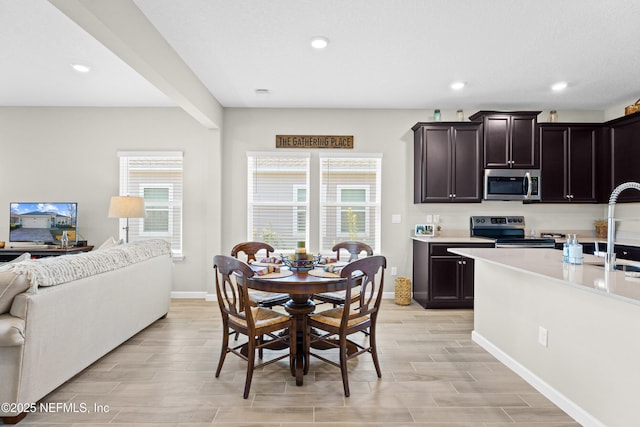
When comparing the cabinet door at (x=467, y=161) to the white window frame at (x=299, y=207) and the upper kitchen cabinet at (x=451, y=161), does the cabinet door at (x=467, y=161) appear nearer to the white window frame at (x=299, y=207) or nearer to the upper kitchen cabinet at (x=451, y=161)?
the upper kitchen cabinet at (x=451, y=161)

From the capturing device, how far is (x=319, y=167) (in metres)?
5.09

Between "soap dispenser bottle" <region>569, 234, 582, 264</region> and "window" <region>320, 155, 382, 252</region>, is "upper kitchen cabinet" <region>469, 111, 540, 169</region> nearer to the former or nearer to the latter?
"window" <region>320, 155, 382, 252</region>

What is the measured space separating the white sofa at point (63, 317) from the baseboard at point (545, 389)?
3.30 metres

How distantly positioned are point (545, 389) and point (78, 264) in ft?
11.3

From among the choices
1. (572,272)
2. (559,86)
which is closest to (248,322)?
(572,272)

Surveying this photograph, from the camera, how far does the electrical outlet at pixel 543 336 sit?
2.44 meters

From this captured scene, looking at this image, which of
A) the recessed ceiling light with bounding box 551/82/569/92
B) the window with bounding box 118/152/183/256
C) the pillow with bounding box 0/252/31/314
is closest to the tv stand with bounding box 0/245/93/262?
the window with bounding box 118/152/183/256

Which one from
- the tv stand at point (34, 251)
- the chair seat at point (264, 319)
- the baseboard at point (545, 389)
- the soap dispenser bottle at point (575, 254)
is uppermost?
the soap dispenser bottle at point (575, 254)

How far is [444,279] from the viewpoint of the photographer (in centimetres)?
446

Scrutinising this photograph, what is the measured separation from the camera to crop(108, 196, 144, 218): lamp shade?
4328mm

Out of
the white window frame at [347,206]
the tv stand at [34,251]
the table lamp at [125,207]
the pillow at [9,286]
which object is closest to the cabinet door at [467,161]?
the white window frame at [347,206]

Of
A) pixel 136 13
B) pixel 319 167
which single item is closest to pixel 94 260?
pixel 136 13

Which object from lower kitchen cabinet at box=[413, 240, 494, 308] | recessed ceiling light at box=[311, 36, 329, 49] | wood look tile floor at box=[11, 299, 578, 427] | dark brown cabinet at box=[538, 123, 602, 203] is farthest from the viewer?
dark brown cabinet at box=[538, 123, 602, 203]

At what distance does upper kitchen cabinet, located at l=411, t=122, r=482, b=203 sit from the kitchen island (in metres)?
1.69
